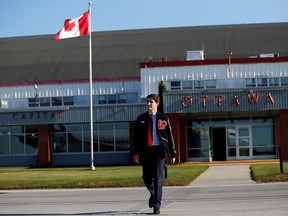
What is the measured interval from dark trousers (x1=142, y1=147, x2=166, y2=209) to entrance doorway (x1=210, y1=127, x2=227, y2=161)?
90.8 feet

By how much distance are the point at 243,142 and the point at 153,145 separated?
27.9 m

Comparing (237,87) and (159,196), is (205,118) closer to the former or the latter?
(237,87)

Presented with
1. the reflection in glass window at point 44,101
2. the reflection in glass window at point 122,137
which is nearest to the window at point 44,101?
the reflection in glass window at point 44,101

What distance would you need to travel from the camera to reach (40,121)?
38906 mm

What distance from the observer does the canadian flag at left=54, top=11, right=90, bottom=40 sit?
3331 centimetres

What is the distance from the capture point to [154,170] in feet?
35.9

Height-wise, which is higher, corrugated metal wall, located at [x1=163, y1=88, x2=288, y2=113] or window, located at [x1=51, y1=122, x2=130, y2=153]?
corrugated metal wall, located at [x1=163, y1=88, x2=288, y2=113]

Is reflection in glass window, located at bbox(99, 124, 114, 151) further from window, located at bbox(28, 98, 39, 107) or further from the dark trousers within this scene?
the dark trousers

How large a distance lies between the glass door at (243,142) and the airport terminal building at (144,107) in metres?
0.06

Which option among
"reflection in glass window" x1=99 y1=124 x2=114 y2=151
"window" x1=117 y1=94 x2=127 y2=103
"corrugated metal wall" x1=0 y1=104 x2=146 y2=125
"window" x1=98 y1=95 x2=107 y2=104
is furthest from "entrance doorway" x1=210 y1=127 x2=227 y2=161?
"window" x1=98 y1=95 x2=107 y2=104

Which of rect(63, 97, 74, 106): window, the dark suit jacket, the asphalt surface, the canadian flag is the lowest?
the asphalt surface

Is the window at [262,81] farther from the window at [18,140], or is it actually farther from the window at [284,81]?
the window at [18,140]

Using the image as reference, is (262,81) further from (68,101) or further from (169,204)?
(169,204)

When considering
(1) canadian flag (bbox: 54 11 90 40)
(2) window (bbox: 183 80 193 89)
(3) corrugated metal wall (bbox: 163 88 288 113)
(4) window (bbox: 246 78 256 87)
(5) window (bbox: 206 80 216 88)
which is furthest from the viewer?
(2) window (bbox: 183 80 193 89)
